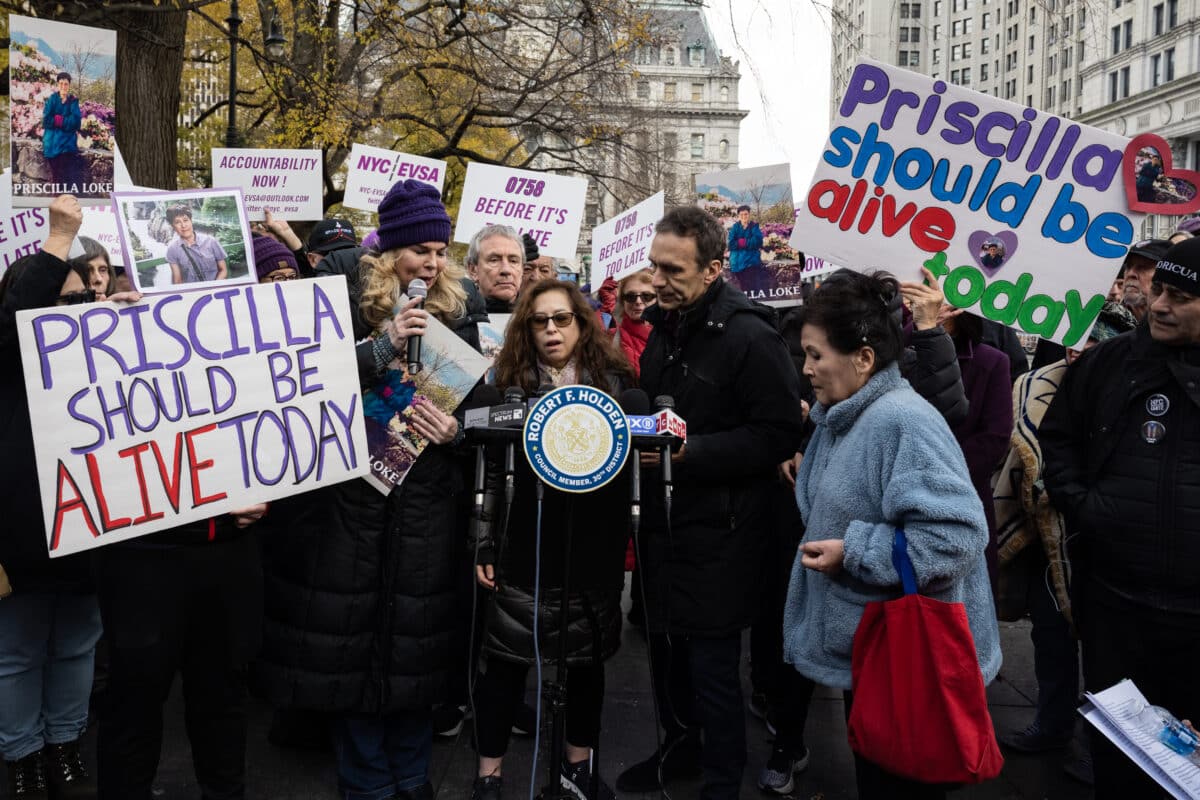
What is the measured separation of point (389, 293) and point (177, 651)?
136cm

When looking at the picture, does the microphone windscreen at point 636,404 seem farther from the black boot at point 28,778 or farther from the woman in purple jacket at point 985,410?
the black boot at point 28,778

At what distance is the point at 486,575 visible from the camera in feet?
10.9

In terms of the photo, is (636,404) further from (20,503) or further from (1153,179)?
(20,503)

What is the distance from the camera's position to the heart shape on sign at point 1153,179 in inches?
132

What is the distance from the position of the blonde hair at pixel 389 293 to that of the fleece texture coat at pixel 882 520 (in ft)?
4.48

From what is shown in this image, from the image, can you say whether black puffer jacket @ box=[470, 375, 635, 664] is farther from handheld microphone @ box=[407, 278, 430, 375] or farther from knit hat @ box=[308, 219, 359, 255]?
knit hat @ box=[308, 219, 359, 255]

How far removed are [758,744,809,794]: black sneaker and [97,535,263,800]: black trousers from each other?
1.93 metres

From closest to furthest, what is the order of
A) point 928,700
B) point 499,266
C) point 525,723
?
point 928,700 < point 525,723 < point 499,266

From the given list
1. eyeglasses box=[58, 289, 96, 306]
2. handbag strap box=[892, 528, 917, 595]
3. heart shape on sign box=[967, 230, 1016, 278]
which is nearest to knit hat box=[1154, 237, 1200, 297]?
heart shape on sign box=[967, 230, 1016, 278]

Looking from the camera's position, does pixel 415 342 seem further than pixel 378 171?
No

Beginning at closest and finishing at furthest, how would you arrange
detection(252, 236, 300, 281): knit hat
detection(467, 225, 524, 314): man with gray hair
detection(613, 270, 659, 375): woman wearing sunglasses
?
detection(252, 236, 300, 281): knit hat → detection(467, 225, 524, 314): man with gray hair → detection(613, 270, 659, 375): woman wearing sunglasses

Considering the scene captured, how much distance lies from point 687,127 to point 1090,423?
79660 mm

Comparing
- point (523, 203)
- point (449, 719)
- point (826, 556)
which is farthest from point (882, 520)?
point (523, 203)

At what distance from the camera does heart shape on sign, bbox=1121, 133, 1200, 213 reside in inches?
132
